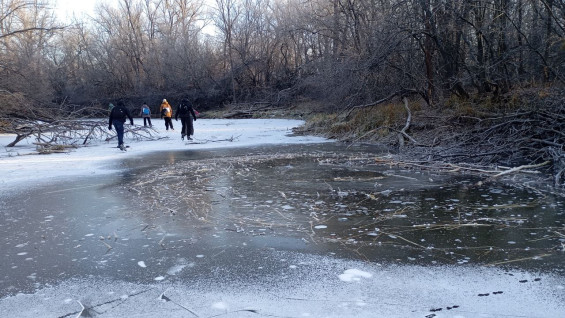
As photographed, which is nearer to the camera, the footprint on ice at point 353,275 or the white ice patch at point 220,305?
the white ice patch at point 220,305

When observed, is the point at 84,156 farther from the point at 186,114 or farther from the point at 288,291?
the point at 288,291

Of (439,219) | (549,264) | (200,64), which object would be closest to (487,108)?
(439,219)

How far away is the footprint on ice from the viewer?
426 centimetres

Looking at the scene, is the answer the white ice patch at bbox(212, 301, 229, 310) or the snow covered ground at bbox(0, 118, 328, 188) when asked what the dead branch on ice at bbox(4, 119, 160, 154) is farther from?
the white ice patch at bbox(212, 301, 229, 310)

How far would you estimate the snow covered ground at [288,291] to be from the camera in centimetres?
367

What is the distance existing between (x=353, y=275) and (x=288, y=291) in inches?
Result: 27.4

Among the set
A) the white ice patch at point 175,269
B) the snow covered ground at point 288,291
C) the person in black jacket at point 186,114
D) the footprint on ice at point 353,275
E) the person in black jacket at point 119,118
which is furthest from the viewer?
the person in black jacket at point 186,114

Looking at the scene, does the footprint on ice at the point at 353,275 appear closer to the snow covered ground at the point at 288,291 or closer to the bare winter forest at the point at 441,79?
the snow covered ground at the point at 288,291

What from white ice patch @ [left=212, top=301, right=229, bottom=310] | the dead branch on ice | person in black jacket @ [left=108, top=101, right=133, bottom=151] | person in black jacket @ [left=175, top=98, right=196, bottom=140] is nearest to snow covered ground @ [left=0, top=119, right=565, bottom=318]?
white ice patch @ [left=212, top=301, right=229, bottom=310]

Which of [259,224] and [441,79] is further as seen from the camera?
[441,79]

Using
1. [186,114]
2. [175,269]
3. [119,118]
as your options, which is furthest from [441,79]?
[175,269]

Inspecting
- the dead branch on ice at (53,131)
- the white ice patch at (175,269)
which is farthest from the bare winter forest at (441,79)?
the white ice patch at (175,269)

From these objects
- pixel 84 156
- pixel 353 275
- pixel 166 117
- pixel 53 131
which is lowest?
pixel 353 275

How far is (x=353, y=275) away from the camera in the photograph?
435 cm
